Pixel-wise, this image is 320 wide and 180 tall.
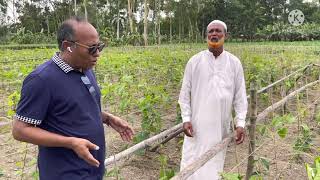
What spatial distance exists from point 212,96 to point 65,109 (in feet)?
4.70

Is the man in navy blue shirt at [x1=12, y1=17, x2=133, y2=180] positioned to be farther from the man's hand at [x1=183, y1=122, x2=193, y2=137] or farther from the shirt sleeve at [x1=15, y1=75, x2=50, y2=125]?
the man's hand at [x1=183, y1=122, x2=193, y2=137]

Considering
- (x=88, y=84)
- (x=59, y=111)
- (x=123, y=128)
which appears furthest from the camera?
(x=123, y=128)

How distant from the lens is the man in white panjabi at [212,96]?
2.73 m

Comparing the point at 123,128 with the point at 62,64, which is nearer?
the point at 62,64

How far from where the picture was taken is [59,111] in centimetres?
148

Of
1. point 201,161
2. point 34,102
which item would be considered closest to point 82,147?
point 34,102

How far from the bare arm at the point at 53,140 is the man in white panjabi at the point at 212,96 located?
4.80ft

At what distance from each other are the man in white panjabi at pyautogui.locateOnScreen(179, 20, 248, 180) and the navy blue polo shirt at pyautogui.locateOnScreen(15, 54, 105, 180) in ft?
4.27

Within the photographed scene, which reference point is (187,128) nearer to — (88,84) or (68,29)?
(88,84)

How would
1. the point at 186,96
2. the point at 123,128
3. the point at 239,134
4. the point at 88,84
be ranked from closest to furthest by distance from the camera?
the point at 88,84 → the point at 123,128 → the point at 239,134 → the point at 186,96

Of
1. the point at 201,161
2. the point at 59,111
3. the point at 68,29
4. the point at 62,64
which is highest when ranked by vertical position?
the point at 68,29

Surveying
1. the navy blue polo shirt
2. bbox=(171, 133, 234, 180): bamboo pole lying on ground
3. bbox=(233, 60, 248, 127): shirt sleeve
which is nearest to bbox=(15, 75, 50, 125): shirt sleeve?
the navy blue polo shirt

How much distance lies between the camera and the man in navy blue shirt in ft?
4.64

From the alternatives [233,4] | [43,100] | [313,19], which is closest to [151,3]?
[233,4]
